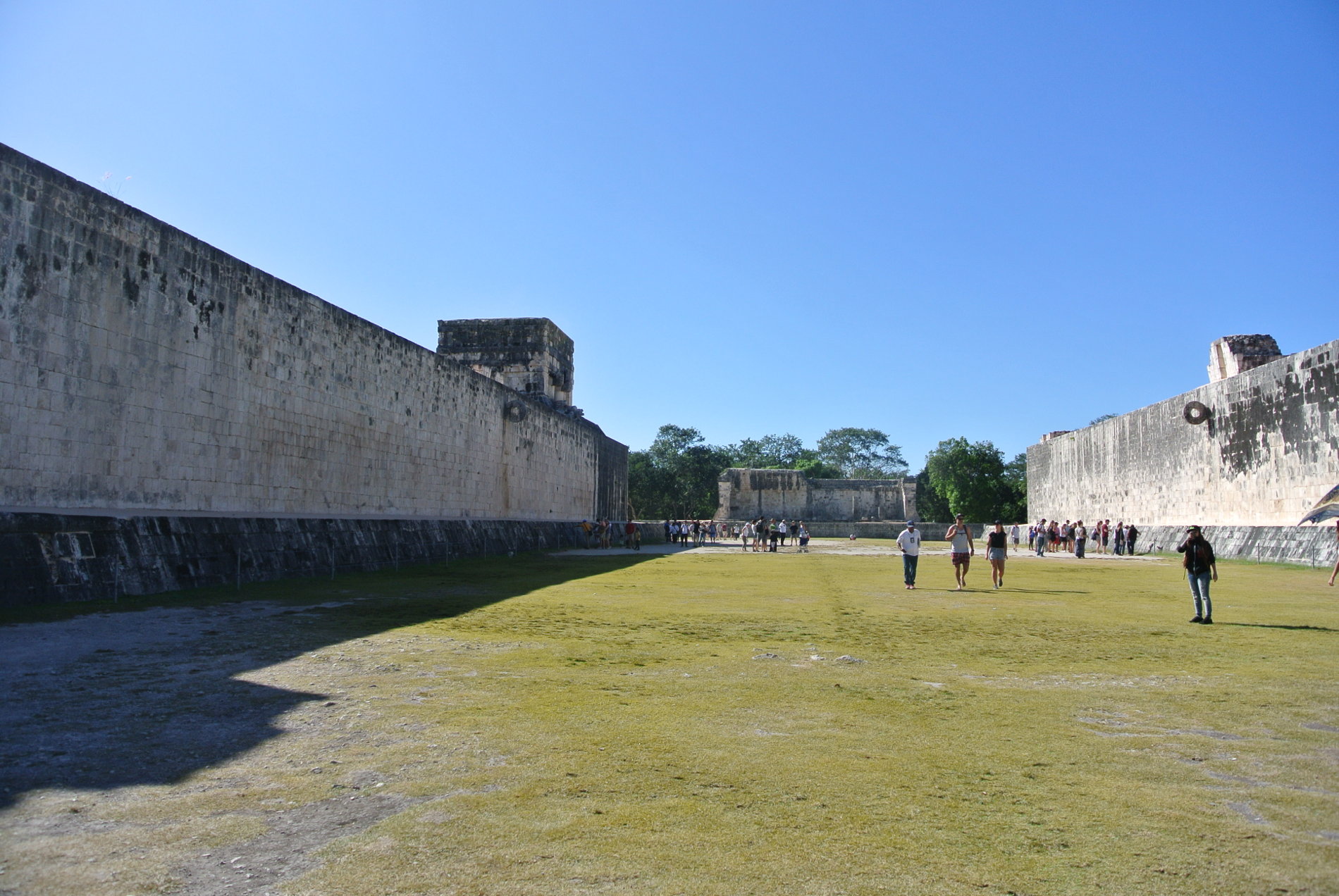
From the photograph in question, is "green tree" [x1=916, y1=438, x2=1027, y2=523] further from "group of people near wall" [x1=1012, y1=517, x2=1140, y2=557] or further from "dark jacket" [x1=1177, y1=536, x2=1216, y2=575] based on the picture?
"dark jacket" [x1=1177, y1=536, x2=1216, y2=575]

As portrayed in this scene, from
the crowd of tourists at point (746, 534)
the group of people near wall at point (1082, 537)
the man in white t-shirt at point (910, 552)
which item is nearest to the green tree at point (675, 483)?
the crowd of tourists at point (746, 534)

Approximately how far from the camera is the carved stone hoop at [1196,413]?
79.2 feet

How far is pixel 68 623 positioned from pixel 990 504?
56.4 metres

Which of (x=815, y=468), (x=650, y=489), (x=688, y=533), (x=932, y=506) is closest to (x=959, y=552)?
(x=688, y=533)

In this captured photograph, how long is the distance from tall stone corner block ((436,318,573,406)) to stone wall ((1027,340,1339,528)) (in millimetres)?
19994

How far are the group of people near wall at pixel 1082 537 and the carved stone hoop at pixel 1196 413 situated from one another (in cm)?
360

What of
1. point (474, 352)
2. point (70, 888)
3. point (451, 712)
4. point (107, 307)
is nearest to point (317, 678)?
point (451, 712)

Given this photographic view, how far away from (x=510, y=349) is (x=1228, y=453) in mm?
21886

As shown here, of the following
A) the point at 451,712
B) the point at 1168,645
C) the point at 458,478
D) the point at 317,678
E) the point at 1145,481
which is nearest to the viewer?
the point at 451,712

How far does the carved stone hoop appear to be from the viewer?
24.1 meters

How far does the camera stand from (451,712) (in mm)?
4438

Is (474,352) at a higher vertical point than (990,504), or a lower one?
higher

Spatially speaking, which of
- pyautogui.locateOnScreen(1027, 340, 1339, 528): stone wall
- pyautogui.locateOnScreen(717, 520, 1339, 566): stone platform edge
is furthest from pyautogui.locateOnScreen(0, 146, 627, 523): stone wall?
pyautogui.locateOnScreen(1027, 340, 1339, 528): stone wall

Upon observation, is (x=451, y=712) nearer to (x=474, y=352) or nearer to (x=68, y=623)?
(x=68, y=623)
